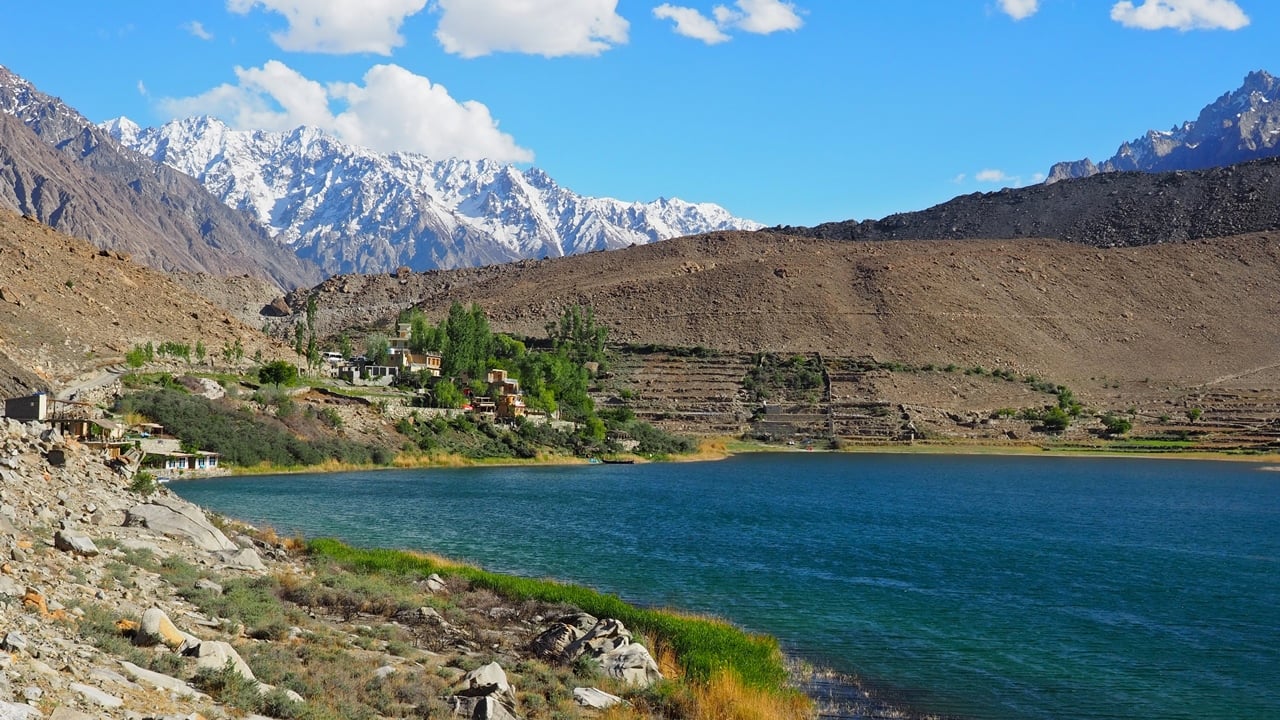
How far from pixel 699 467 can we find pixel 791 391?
43402 mm

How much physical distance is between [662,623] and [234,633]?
32.6 feet

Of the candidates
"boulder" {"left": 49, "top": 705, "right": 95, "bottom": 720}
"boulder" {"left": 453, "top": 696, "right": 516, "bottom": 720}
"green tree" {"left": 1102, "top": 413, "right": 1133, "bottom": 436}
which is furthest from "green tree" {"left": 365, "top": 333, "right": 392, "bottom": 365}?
"boulder" {"left": 49, "top": 705, "right": 95, "bottom": 720}

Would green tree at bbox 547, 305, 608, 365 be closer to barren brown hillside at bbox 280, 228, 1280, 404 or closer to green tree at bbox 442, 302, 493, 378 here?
barren brown hillside at bbox 280, 228, 1280, 404

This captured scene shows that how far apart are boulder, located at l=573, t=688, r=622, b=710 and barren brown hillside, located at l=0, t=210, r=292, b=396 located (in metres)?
61.1

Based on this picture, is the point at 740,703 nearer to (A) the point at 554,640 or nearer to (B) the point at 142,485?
(A) the point at 554,640

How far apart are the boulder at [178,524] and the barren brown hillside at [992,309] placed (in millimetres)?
131556

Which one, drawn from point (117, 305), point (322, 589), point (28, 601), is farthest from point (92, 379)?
point (28, 601)

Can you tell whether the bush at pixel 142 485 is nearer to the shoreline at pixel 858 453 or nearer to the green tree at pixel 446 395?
the shoreline at pixel 858 453

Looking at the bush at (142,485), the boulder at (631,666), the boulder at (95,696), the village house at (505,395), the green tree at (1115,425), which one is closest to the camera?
the boulder at (95,696)

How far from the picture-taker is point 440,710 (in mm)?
16578

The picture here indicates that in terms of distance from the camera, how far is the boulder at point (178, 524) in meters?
27.6

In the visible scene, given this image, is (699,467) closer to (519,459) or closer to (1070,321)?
(519,459)

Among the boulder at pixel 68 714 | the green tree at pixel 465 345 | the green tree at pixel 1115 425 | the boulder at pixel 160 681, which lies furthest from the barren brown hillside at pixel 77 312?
the green tree at pixel 1115 425

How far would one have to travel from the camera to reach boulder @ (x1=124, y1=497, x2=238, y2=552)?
27.6 m
